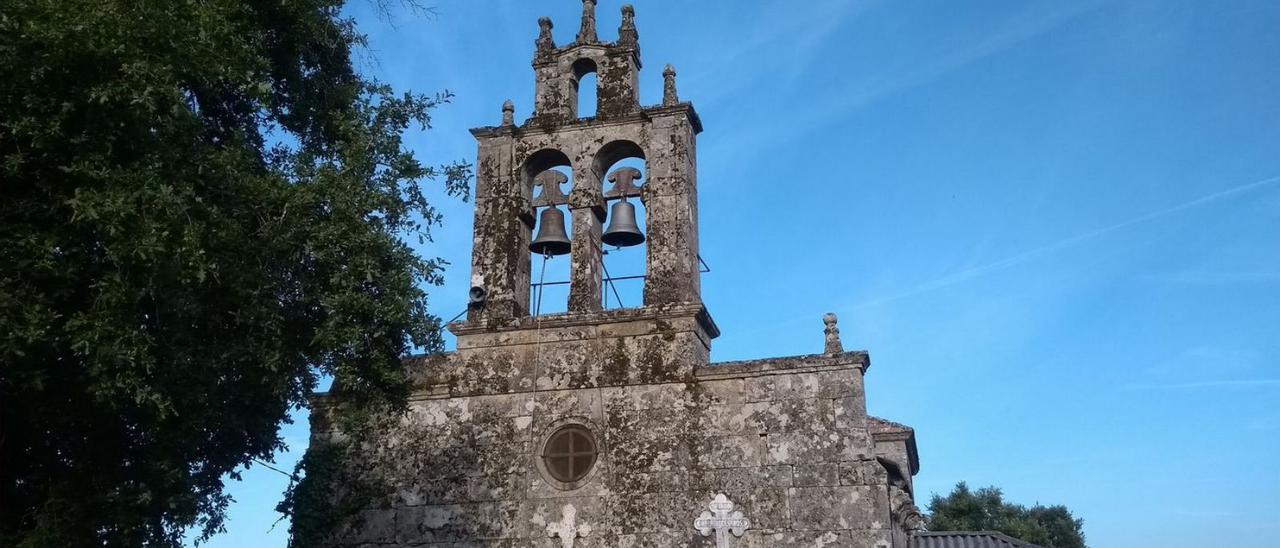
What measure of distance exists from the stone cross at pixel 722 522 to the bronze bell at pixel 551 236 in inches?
128

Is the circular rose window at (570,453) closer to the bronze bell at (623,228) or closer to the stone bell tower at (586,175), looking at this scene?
the stone bell tower at (586,175)

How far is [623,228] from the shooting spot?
11312mm

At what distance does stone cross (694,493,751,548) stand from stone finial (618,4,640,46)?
5085 millimetres

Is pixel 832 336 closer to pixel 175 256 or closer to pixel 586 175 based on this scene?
pixel 586 175

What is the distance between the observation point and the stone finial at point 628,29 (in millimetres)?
11992

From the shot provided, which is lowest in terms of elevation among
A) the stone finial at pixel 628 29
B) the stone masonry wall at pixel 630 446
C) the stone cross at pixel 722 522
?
the stone cross at pixel 722 522

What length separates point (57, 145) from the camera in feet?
25.7

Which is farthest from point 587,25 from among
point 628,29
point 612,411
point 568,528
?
point 568,528

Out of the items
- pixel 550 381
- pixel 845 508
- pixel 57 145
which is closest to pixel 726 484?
pixel 845 508

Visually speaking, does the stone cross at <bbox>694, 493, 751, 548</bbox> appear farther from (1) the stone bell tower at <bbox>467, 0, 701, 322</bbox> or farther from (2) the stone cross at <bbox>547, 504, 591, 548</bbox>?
(1) the stone bell tower at <bbox>467, 0, 701, 322</bbox>

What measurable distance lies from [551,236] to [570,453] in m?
2.39

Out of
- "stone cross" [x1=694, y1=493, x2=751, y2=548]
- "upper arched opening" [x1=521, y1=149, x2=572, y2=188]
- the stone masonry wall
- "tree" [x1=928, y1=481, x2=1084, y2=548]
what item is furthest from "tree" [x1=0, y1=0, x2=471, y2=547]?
"tree" [x1=928, y1=481, x2=1084, y2=548]

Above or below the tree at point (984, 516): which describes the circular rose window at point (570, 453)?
below

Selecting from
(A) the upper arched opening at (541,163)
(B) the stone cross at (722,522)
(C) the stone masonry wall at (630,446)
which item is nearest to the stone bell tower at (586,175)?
(A) the upper arched opening at (541,163)
